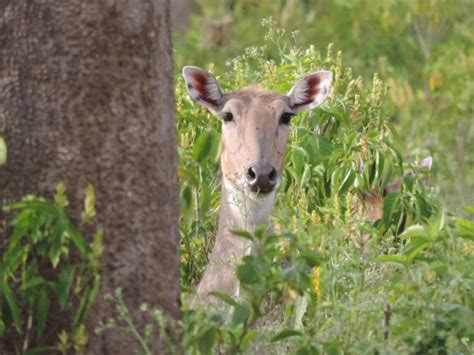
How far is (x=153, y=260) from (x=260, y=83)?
11.1 feet

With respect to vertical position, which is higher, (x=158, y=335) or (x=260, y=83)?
(x=260, y=83)

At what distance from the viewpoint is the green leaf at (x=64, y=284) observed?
4.68 metres

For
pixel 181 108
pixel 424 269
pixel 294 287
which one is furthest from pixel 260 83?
pixel 294 287

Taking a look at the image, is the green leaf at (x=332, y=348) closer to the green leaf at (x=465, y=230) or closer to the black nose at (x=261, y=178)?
the green leaf at (x=465, y=230)

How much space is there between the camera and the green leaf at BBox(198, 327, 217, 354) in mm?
4758

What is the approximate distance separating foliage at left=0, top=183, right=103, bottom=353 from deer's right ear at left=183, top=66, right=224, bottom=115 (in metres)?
3.05

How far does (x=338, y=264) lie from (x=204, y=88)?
7.68 feet

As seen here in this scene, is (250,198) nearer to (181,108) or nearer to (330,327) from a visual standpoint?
(181,108)

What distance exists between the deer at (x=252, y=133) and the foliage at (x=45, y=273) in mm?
2319

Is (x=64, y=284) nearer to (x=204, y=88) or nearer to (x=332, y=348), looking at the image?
(x=332, y=348)

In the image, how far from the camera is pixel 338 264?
18.6ft

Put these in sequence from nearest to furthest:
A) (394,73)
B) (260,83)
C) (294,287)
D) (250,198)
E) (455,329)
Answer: (294,287), (455,329), (250,198), (260,83), (394,73)

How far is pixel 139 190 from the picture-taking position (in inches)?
195

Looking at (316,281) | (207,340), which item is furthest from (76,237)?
(316,281)
